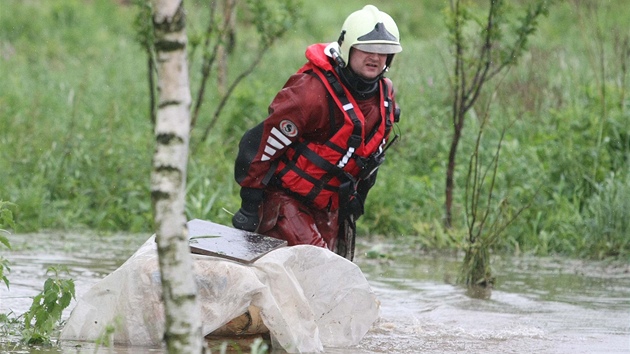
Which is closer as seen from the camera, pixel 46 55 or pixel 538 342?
pixel 538 342

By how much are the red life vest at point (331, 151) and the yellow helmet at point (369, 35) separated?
142 mm

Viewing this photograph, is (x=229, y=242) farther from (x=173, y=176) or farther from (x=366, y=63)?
(x=173, y=176)

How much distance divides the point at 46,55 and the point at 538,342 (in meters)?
13.6

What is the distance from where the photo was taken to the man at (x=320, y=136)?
5.79 m

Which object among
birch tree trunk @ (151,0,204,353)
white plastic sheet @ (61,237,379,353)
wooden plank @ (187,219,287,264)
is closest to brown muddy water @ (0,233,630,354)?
white plastic sheet @ (61,237,379,353)

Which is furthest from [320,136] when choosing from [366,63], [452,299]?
[452,299]

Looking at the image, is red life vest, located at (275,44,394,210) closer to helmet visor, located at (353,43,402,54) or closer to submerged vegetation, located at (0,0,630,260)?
helmet visor, located at (353,43,402,54)

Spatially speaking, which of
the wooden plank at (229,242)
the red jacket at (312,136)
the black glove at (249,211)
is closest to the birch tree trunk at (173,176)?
the wooden plank at (229,242)

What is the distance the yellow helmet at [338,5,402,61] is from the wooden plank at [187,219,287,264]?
1081 mm

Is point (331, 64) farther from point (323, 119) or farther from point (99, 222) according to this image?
point (99, 222)

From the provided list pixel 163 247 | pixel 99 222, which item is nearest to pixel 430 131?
pixel 99 222

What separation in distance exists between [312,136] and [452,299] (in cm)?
188

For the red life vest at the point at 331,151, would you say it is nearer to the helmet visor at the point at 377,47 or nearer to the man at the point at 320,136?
the man at the point at 320,136

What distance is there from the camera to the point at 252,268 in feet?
17.2
